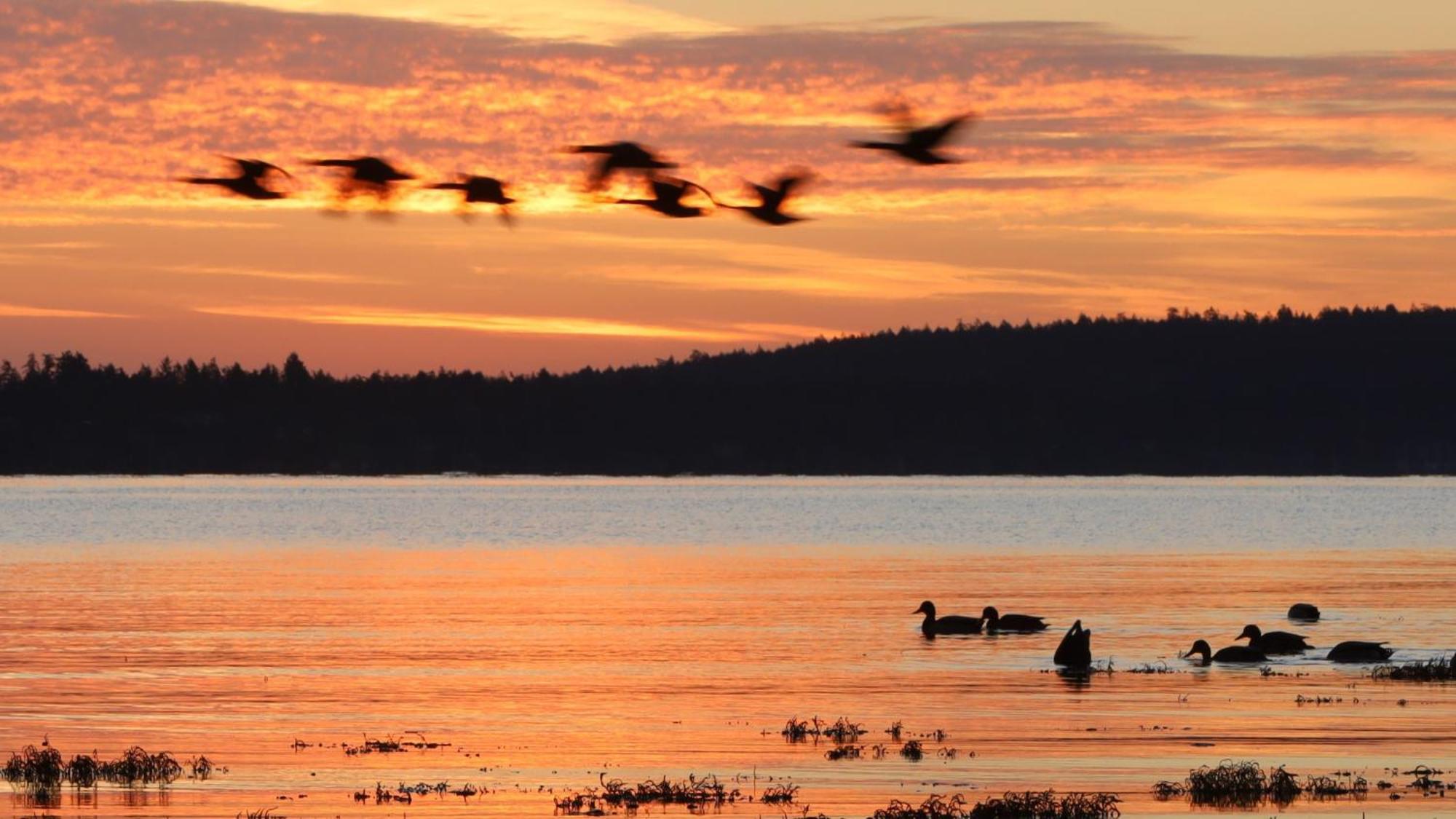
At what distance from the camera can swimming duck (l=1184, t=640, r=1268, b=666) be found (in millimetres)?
44031

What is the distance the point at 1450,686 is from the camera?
3938 centimetres

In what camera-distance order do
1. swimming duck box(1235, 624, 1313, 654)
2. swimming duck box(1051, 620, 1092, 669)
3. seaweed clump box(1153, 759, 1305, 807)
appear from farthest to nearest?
swimming duck box(1235, 624, 1313, 654), swimming duck box(1051, 620, 1092, 669), seaweed clump box(1153, 759, 1305, 807)

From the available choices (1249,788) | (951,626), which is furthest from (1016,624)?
(1249,788)

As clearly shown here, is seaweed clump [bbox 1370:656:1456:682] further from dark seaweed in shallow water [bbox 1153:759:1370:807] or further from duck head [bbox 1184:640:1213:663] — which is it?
dark seaweed in shallow water [bbox 1153:759:1370:807]

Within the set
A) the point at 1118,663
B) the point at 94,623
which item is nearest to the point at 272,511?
the point at 94,623

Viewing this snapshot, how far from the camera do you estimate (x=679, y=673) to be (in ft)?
141

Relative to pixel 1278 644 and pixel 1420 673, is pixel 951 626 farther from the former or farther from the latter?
pixel 1420 673

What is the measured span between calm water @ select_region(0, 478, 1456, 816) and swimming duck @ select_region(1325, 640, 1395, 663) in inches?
23.6

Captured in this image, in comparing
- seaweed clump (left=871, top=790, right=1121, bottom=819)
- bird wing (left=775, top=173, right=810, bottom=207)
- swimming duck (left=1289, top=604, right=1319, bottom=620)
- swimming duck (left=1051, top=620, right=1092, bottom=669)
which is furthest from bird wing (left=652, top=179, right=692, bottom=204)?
swimming duck (left=1289, top=604, right=1319, bottom=620)

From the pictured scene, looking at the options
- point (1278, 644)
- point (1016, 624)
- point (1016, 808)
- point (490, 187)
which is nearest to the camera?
point (490, 187)

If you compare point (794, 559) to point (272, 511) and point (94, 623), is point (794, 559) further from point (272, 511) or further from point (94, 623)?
point (272, 511)

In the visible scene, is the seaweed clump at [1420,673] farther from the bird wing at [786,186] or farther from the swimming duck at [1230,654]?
the bird wing at [786,186]

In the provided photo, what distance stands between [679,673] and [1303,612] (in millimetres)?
20103

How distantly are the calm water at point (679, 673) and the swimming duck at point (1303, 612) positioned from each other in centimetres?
71
